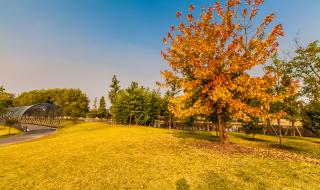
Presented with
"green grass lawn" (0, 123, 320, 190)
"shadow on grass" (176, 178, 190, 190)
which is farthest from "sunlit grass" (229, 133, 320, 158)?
"shadow on grass" (176, 178, 190, 190)

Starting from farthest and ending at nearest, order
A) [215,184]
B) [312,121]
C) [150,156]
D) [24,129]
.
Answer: [24,129] → [312,121] → [150,156] → [215,184]

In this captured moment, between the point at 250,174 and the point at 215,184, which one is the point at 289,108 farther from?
the point at 215,184

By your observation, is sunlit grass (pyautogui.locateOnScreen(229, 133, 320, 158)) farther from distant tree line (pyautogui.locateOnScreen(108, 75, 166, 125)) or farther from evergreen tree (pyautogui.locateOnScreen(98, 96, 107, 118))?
evergreen tree (pyautogui.locateOnScreen(98, 96, 107, 118))

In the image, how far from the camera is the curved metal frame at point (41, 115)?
48.6 metres

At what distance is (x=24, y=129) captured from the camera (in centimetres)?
3528

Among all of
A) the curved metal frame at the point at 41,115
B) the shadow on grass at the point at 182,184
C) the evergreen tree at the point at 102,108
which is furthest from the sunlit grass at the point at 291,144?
the evergreen tree at the point at 102,108

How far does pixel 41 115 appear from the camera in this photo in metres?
53.2

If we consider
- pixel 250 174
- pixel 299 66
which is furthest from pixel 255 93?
pixel 299 66

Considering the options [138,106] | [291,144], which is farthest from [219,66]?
[138,106]

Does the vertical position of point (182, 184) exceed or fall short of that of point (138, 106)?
it falls short

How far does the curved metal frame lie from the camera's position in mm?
48562

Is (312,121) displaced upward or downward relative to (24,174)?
upward

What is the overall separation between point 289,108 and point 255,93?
11526mm

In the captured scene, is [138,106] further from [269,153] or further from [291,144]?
[269,153]
